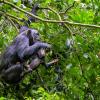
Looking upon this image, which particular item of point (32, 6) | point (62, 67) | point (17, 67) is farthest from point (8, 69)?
point (32, 6)

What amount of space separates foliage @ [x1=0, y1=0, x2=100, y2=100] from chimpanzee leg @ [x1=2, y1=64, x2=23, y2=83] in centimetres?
21

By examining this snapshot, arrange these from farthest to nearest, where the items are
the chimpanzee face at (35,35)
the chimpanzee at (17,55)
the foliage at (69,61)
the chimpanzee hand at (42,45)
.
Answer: the chimpanzee face at (35,35) < the chimpanzee at (17,55) < the foliage at (69,61) < the chimpanzee hand at (42,45)

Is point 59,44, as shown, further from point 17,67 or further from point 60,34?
point 17,67

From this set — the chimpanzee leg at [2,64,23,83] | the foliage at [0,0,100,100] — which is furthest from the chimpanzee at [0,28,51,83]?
the foliage at [0,0,100,100]

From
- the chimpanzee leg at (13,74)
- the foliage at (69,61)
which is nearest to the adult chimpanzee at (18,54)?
the chimpanzee leg at (13,74)

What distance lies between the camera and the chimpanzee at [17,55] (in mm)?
5297

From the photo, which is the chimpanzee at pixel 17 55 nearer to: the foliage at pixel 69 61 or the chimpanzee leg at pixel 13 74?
Answer: the chimpanzee leg at pixel 13 74

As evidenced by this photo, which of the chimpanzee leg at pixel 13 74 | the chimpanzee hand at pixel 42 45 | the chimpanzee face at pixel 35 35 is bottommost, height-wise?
the chimpanzee leg at pixel 13 74

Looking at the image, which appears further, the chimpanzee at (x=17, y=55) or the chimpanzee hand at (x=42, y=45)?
the chimpanzee at (x=17, y=55)

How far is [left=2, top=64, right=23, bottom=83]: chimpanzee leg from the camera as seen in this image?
5.36 meters

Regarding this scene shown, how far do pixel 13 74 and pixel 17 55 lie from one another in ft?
0.84

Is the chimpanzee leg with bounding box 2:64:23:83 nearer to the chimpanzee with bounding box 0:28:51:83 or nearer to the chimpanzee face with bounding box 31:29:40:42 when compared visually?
the chimpanzee with bounding box 0:28:51:83

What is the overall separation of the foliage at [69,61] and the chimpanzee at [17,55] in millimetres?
200

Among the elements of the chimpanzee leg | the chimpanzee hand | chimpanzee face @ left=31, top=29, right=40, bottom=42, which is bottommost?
the chimpanzee leg
